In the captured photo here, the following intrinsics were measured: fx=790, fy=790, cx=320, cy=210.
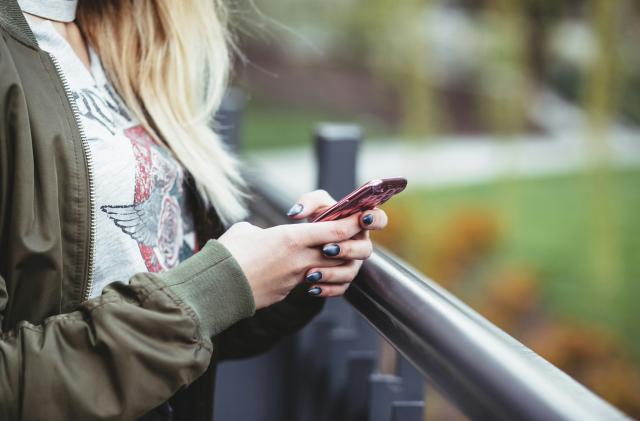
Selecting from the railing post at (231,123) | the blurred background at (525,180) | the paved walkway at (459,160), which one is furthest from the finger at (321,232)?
the paved walkway at (459,160)

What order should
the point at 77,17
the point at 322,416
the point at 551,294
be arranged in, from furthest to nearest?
the point at 551,294 < the point at 322,416 < the point at 77,17

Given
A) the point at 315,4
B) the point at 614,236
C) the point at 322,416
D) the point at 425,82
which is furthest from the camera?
the point at 315,4

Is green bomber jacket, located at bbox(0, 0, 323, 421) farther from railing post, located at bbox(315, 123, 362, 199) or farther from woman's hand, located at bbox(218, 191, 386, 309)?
railing post, located at bbox(315, 123, 362, 199)

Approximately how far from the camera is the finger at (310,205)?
3.76 ft

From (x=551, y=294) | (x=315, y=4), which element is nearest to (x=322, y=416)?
(x=551, y=294)

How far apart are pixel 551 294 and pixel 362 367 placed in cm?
466

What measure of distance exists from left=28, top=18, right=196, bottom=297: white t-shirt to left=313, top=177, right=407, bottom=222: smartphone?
11.2 inches

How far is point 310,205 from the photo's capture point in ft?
3.81

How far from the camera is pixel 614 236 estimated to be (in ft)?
14.9

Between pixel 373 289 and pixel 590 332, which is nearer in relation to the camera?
pixel 373 289

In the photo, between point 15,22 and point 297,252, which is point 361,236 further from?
point 15,22

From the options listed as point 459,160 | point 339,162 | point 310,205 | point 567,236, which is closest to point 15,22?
point 310,205

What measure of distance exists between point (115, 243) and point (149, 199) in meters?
0.11

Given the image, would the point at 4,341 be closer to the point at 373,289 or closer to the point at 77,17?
the point at 373,289
